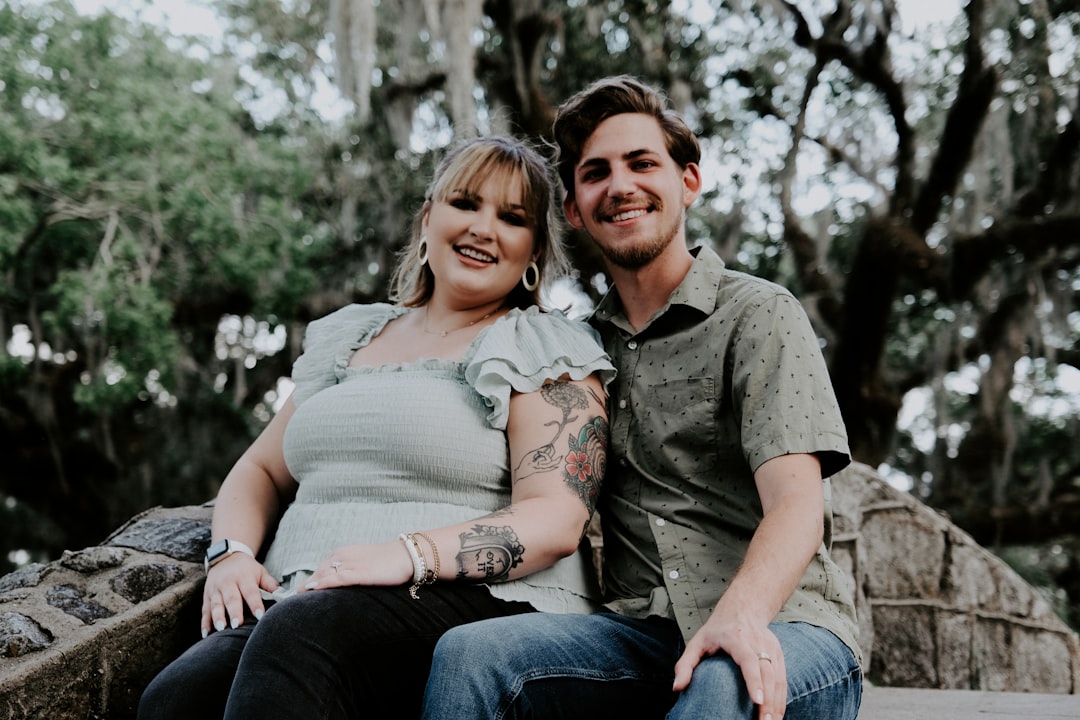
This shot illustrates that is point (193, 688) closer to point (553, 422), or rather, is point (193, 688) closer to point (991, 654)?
point (553, 422)

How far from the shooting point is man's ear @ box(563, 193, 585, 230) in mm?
2184

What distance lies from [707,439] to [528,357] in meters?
0.40

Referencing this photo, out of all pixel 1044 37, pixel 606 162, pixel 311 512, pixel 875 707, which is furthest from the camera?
pixel 1044 37

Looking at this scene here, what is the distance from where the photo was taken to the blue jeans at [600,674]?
4.56ft

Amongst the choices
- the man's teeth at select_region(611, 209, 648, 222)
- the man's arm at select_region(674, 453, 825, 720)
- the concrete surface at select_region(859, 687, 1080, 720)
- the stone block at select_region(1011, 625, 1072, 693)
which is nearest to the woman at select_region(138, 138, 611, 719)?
the man's teeth at select_region(611, 209, 648, 222)

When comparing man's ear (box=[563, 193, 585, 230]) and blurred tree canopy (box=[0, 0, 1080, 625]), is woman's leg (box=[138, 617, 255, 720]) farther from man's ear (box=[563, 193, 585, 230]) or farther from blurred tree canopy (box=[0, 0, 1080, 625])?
blurred tree canopy (box=[0, 0, 1080, 625])

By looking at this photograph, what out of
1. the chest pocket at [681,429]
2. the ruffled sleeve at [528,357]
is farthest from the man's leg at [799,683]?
the ruffled sleeve at [528,357]

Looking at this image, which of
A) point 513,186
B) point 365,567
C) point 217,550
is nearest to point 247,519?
point 217,550

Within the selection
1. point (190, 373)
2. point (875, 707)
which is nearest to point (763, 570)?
point (875, 707)

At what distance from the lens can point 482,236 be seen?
210 centimetres

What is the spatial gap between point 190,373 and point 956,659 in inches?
282

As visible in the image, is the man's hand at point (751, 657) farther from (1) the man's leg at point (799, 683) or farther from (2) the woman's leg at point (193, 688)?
(2) the woman's leg at point (193, 688)

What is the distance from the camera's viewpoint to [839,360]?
698 centimetres

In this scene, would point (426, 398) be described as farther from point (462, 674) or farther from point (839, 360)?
point (839, 360)
